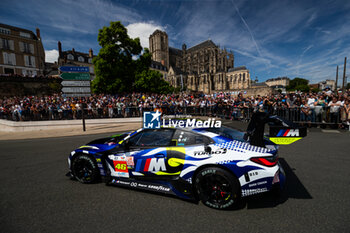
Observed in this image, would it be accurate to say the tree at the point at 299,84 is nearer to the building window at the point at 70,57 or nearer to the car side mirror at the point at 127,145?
the building window at the point at 70,57

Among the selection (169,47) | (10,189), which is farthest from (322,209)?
(169,47)

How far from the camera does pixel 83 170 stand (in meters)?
3.81

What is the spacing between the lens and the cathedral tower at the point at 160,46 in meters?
89.8

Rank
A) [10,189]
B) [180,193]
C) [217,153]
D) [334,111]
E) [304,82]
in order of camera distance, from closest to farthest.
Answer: [217,153], [180,193], [10,189], [334,111], [304,82]

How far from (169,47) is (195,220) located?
104725 mm

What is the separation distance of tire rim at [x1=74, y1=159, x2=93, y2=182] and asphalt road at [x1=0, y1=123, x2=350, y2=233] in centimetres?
17

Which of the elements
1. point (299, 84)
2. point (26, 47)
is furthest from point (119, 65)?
point (299, 84)

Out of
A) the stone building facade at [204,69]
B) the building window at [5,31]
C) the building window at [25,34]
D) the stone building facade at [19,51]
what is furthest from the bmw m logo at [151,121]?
the stone building facade at [204,69]

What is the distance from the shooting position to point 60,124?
47.6ft

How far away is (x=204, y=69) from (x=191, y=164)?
279 ft

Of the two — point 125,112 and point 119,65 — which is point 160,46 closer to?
point 119,65

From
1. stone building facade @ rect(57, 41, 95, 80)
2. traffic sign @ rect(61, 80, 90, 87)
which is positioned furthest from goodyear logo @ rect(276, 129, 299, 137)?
stone building facade @ rect(57, 41, 95, 80)

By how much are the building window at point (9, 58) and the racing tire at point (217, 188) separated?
184ft

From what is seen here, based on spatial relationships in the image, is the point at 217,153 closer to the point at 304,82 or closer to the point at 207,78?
the point at 207,78
